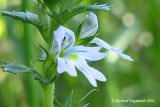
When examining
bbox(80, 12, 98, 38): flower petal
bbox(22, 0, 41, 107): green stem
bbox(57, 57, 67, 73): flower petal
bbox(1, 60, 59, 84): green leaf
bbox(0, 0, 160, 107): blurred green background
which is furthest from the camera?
bbox(0, 0, 160, 107): blurred green background

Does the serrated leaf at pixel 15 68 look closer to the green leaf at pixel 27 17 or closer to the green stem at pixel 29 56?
the green leaf at pixel 27 17

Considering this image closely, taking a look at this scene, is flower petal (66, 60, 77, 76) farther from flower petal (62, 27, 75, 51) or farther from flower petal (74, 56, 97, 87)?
flower petal (62, 27, 75, 51)

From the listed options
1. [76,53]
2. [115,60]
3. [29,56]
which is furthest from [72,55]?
[115,60]

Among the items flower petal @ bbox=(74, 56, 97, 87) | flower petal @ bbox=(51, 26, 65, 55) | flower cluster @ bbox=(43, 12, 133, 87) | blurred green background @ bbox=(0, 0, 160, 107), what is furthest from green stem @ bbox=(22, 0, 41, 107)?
flower petal @ bbox=(74, 56, 97, 87)

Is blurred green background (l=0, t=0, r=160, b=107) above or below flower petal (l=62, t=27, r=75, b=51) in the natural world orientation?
below

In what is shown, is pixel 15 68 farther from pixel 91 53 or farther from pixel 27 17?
pixel 91 53

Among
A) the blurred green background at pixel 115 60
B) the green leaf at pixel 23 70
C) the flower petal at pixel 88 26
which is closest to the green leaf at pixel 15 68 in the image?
the green leaf at pixel 23 70
